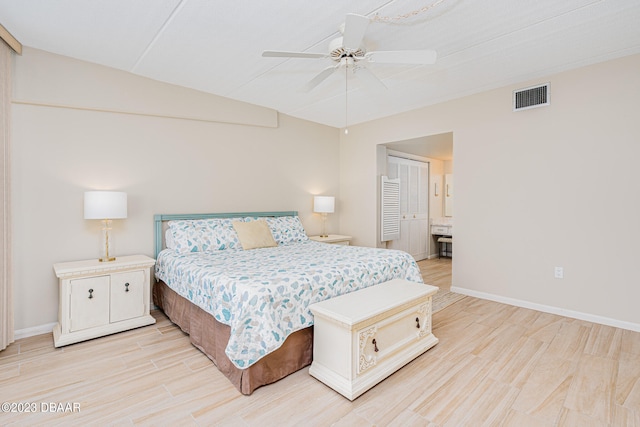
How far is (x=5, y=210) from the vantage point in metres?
2.71

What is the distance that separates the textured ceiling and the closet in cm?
243

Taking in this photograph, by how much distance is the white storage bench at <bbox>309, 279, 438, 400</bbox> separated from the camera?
2051mm

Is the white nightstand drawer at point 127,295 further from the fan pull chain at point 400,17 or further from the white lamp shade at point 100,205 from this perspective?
the fan pull chain at point 400,17

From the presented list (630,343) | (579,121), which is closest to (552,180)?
(579,121)

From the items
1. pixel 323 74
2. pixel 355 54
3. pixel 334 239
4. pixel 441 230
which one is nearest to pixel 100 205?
pixel 323 74

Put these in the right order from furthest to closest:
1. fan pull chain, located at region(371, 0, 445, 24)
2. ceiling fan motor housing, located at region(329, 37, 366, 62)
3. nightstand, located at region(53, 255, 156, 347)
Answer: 1. nightstand, located at region(53, 255, 156, 347)
2. ceiling fan motor housing, located at region(329, 37, 366, 62)
3. fan pull chain, located at region(371, 0, 445, 24)

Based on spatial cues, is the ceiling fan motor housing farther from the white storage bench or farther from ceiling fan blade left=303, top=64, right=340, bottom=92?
the white storage bench

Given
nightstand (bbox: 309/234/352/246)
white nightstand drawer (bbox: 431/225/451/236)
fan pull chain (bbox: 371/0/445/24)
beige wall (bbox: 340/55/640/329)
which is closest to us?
fan pull chain (bbox: 371/0/445/24)

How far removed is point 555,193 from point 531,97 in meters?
1.12

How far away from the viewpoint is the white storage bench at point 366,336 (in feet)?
6.73

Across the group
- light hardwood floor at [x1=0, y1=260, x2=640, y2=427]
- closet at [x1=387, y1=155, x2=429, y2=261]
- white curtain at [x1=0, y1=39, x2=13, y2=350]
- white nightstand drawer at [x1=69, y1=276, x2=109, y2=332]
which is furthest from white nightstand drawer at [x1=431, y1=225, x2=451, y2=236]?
white curtain at [x1=0, y1=39, x2=13, y2=350]

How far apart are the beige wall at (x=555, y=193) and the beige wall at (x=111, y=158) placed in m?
2.79

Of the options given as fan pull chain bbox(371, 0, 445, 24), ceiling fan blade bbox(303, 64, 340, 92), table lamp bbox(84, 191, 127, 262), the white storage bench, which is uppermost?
fan pull chain bbox(371, 0, 445, 24)

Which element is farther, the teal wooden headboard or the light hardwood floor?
the teal wooden headboard
